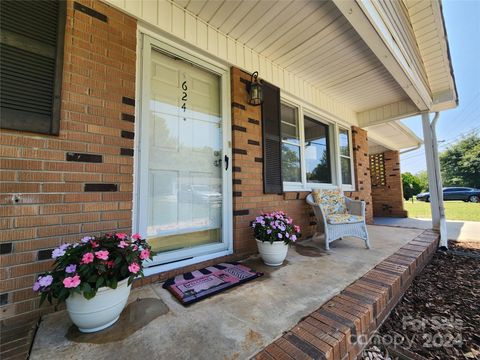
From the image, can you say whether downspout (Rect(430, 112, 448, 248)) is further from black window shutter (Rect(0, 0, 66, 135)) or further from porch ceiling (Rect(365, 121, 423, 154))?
black window shutter (Rect(0, 0, 66, 135))

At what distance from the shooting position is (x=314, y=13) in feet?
7.03

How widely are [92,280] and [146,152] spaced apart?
108 centimetres

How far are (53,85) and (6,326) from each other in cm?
148

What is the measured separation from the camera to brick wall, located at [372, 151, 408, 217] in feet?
23.6

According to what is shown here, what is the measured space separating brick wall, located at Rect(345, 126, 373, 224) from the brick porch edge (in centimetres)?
285

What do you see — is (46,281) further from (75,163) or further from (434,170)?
(434,170)

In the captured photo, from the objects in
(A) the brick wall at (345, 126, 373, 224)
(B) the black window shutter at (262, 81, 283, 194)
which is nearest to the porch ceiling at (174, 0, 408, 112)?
(B) the black window shutter at (262, 81, 283, 194)

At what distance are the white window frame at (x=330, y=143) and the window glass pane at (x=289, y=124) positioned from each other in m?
0.06

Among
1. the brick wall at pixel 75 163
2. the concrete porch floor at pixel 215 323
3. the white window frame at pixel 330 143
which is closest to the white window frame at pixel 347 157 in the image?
the white window frame at pixel 330 143

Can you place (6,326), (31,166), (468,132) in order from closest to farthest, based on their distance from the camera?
(6,326)
(31,166)
(468,132)

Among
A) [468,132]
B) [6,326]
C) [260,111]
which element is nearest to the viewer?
[6,326]

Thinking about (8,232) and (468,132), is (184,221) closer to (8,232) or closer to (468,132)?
(8,232)

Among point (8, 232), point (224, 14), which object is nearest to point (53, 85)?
point (8, 232)

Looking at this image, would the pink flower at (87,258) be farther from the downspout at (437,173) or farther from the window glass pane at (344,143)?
the downspout at (437,173)
